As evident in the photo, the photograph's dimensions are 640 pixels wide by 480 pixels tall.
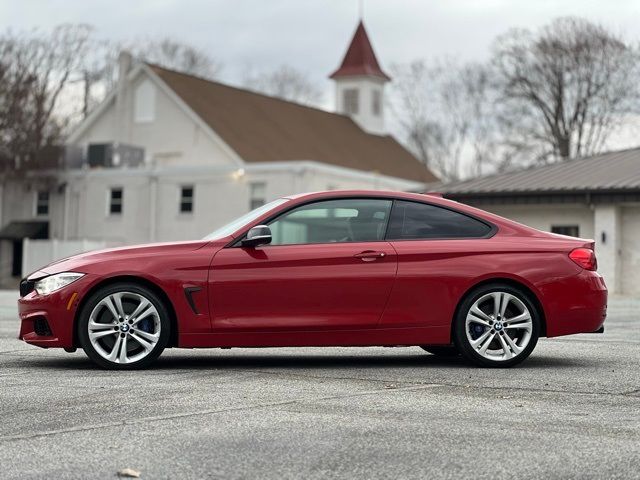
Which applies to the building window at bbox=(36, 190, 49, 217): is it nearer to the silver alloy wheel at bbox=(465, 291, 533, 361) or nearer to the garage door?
the garage door

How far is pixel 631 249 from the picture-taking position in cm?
3222

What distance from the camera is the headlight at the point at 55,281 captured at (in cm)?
923

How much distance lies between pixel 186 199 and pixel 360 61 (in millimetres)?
21208

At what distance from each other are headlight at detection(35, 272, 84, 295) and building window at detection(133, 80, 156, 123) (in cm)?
4235

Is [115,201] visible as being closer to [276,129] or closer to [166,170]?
[166,170]

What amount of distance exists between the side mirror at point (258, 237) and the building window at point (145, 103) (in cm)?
4253

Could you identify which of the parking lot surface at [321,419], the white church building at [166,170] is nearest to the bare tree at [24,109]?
the white church building at [166,170]

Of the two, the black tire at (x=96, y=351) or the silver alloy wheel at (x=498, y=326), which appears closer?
the black tire at (x=96, y=351)

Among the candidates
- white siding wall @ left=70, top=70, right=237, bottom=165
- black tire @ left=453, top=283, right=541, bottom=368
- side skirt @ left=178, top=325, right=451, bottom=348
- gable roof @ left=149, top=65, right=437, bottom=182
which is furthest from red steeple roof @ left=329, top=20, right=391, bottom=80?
side skirt @ left=178, top=325, right=451, bottom=348

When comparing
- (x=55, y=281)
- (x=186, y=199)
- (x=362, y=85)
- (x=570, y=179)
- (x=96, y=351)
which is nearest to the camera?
(x=96, y=351)

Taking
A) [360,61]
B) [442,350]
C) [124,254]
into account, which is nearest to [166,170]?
[360,61]

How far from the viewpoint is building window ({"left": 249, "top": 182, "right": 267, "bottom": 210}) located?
45.8 meters

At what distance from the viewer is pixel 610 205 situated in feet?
104

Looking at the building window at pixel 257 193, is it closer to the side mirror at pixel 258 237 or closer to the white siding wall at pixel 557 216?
the white siding wall at pixel 557 216
